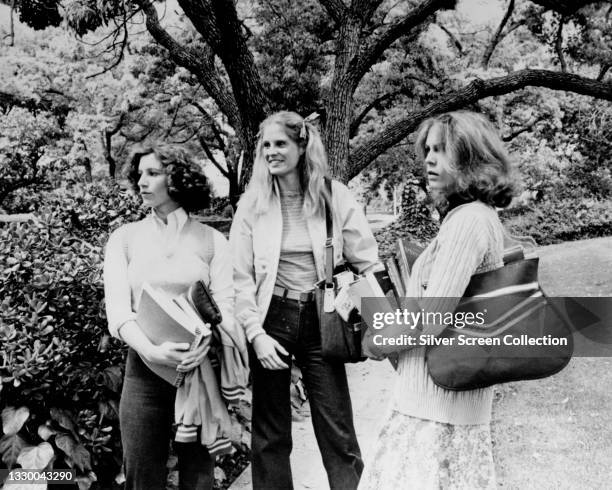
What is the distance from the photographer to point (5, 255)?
2732 millimetres

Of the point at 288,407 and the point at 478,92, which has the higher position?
the point at 478,92

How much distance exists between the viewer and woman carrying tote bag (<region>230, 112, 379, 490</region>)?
86.4 inches

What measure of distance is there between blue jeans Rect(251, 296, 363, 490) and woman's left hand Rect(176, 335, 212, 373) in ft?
0.91

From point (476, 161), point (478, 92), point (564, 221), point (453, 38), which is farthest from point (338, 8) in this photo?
point (564, 221)

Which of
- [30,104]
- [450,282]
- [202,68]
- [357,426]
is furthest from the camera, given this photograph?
[30,104]

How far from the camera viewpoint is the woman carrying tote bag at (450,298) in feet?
4.86

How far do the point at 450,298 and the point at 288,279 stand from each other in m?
0.88

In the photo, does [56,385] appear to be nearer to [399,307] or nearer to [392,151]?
[399,307]

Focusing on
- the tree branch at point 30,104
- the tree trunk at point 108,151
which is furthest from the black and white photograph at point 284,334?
Answer: the tree trunk at point 108,151

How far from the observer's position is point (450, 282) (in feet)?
4.80

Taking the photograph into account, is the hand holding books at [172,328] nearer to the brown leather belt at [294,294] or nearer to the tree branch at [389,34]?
the brown leather belt at [294,294]

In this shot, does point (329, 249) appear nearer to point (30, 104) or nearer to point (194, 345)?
point (194, 345)

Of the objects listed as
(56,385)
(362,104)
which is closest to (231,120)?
(56,385)

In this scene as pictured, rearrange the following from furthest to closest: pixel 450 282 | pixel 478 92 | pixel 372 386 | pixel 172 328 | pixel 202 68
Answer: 1. pixel 478 92
2. pixel 202 68
3. pixel 372 386
4. pixel 172 328
5. pixel 450 282
